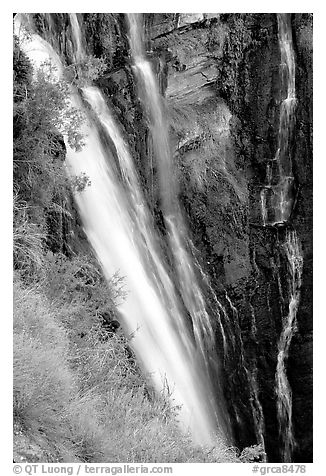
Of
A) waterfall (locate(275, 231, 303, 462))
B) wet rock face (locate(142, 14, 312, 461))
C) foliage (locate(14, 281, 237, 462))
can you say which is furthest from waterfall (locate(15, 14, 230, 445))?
waterfall (locate(275, 231, 303, 462))

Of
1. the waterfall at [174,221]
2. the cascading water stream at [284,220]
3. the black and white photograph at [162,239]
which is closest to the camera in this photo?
the black and white photograph at [162,239]

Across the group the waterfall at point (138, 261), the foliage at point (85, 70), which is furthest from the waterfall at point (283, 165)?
the foliage at point (85, 70)

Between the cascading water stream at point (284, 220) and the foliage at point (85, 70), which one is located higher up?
the foliage at point (85, 70)

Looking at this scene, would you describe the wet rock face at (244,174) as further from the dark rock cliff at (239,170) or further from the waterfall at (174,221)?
the waterfall at (174,221)

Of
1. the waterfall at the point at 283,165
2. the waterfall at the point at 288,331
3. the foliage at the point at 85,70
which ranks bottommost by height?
the waterfall at the point at 288,331

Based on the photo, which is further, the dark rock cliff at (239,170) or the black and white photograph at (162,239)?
the dark rock cliff at (239,170)

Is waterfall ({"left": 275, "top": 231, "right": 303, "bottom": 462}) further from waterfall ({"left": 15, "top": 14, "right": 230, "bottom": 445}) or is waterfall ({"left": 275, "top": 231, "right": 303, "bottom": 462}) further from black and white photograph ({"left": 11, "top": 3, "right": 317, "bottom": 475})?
waterfall ({"left": 15, "top": 14, "right": 230, "bottom": 445})

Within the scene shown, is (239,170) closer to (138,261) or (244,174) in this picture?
(244,174)

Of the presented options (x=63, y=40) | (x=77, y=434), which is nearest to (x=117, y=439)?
(x=77, y=434)
